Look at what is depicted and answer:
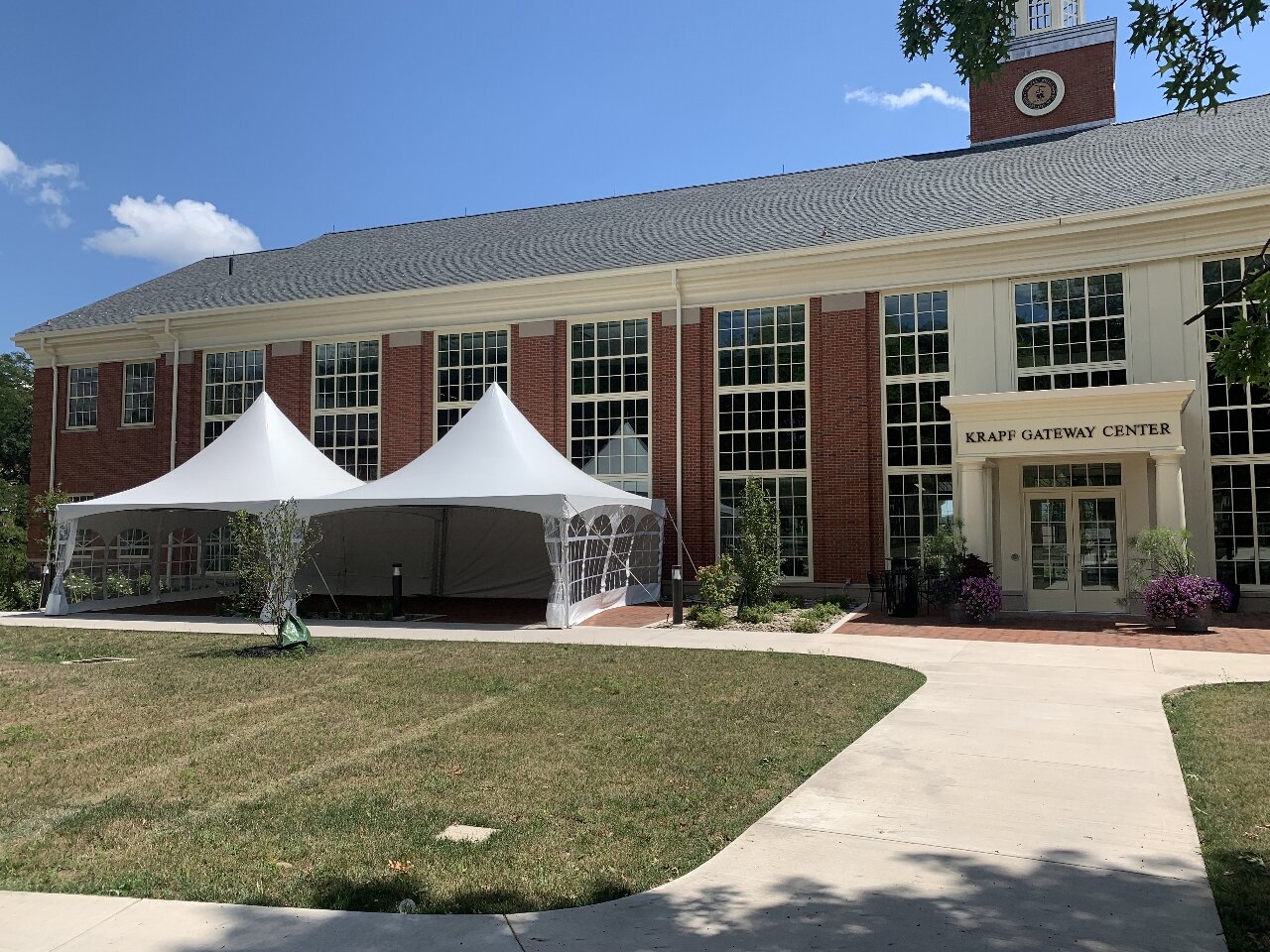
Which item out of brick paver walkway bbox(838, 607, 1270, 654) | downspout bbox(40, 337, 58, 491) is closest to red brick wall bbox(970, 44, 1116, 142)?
brick paver walkway bbox(838, 607, 1270, 654)

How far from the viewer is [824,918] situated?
13.2ft

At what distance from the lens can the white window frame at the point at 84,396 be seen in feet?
88.0

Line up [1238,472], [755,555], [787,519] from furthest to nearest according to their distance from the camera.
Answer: [787,519] < [755,555] < [1238,472]

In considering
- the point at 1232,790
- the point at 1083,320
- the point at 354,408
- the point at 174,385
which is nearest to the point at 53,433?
the point at 174,385

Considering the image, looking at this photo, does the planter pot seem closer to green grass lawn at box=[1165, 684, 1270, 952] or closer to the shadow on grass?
green grass lawn at box=[1165, 684, 1270, 952]

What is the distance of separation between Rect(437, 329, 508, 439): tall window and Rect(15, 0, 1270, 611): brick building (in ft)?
0.25

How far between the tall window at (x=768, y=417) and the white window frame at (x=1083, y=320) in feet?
13.8

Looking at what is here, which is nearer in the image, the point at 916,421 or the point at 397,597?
the point at 397,597

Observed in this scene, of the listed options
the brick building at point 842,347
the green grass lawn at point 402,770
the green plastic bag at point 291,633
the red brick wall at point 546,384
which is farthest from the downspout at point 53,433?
the green plastic bag at point 291,633

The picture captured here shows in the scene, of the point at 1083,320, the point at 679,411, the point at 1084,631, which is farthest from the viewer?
the point at 679,411

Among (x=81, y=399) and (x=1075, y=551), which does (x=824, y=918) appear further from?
(x=81, y=399)

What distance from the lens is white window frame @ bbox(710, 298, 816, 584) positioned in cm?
2008

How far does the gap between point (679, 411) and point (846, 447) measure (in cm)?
375

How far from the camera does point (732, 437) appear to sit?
21.0m
